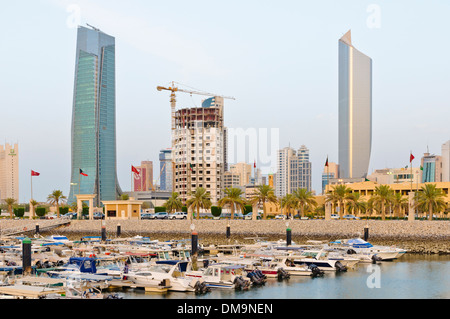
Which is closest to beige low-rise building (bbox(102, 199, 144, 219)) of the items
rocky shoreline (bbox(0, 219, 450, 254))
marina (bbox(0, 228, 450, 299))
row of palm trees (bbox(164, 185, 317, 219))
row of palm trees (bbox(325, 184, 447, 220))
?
rocky shoreline (bbox(0, 219, 450, 254))

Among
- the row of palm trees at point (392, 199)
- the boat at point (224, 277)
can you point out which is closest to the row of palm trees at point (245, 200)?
the row of palm trees at point (392, 199)

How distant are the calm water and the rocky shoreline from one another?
61.9 ft

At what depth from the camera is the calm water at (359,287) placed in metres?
41.7

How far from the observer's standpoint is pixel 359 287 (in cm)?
4531

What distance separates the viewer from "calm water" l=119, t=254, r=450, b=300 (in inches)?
1642

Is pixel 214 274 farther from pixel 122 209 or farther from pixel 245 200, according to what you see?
pixel 122 209

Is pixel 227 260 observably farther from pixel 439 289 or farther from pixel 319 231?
pixel 319 231

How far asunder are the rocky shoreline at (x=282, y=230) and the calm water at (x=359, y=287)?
1887 centimetres

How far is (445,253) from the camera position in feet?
222

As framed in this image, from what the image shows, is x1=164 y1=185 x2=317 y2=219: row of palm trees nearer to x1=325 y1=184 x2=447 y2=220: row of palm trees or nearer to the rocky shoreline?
x1=325 y1=184 x2=447 y2=220: row of palm trees

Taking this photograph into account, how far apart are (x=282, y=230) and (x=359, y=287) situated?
45.4m
